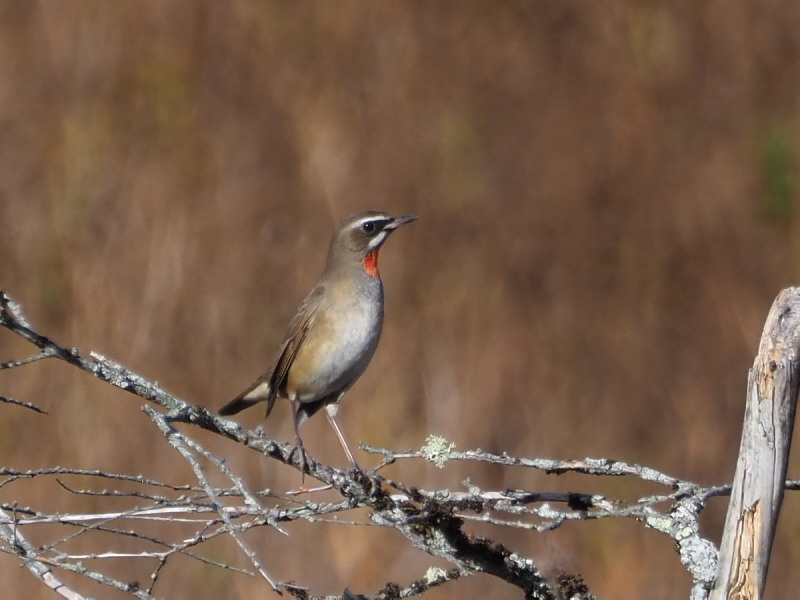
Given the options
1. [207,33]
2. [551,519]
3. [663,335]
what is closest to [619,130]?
[663,335]

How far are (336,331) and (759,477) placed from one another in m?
3.32

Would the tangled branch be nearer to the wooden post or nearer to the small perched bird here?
the wooden post

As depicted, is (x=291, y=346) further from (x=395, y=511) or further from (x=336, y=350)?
(x=395, y=511)

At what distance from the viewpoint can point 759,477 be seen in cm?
289

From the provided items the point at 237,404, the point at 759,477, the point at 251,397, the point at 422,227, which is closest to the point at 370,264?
the point at 251,397

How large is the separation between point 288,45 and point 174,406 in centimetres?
900

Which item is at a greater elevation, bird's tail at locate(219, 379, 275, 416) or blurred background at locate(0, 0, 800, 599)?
blurred background at locate(0, 0, 800, 599)

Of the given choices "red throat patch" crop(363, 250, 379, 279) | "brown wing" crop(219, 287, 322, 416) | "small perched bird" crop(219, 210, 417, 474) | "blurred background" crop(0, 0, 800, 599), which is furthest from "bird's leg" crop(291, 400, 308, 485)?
"blurred background" crop(0, 0, 800, 599)

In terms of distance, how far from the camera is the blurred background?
31.7 ft

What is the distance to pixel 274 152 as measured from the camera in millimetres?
Answer: 11023

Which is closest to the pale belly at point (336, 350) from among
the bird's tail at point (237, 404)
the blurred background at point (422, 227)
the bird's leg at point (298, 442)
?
the bird's leg at point (298, 442)

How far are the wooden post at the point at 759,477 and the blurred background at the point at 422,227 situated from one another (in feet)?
19.5

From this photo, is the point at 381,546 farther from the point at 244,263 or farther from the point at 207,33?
the point at 207,33

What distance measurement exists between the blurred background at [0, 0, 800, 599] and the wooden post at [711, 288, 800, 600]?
5933mm
